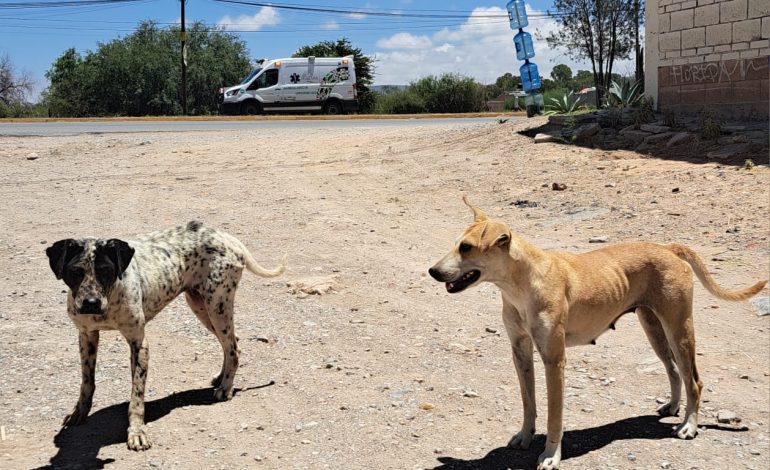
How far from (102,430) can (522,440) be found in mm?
2634

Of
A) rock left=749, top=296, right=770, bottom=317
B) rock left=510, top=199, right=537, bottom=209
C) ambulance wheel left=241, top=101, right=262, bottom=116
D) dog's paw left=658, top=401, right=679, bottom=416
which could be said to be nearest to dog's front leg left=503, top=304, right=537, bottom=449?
dog's paw left=658, top=401, right=679, bottom=416

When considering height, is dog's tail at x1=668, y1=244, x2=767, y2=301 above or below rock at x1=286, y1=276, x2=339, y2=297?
above

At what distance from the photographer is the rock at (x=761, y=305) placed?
7414 millimetres

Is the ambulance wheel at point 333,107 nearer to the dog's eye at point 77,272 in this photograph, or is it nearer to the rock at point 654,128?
the rock at point 654,128

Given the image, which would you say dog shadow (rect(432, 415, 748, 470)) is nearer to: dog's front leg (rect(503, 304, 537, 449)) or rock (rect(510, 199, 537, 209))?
dog's front leg (rect(503, 304, 537, 449))

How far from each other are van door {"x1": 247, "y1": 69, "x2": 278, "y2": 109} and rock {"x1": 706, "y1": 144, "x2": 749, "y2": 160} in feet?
81.4

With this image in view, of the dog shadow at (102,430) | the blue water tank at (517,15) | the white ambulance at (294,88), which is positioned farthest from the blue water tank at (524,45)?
the dog shadow at (102,430)

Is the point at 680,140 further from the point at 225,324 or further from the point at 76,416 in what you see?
the point at 76,416

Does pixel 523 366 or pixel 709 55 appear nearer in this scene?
pixel 523 366

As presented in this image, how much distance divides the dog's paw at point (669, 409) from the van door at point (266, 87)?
31987 millimetres

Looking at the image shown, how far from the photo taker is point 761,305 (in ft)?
→ 24.8

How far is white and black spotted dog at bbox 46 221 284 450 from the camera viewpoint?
5004 millimetres

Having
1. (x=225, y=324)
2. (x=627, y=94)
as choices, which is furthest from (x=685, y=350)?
(x=627, y=94)

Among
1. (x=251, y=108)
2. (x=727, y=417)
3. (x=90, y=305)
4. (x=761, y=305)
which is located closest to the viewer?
(x=90, y=305)
